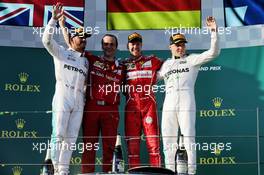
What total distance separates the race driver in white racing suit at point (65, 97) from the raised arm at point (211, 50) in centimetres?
101

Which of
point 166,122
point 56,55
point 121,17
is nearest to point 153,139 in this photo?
point 166,122

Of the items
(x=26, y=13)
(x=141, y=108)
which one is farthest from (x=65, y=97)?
(x=26, y=13)

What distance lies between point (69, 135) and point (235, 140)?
1.95 m

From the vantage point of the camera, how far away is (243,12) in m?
6.38

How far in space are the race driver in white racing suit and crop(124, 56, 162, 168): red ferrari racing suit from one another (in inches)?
18.1

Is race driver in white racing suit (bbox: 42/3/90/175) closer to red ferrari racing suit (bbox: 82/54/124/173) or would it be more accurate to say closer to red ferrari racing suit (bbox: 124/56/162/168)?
red ferrari racing suit (bbox: 82/54/124/173)

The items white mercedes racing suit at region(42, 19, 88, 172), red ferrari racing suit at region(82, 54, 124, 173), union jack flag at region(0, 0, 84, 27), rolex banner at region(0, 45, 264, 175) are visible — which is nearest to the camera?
white mercedes racing suit at region(42, 19, 88, 172)

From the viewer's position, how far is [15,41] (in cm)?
647

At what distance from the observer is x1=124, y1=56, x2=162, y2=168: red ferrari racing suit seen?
17.3 ft

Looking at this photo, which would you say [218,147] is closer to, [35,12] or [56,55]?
[56,55]

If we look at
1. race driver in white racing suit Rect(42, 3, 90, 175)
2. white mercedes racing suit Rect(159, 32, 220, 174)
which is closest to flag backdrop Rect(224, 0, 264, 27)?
white mercedes racing suit Rect(159, 32, 220, 174)

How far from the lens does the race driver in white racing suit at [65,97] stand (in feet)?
16.5

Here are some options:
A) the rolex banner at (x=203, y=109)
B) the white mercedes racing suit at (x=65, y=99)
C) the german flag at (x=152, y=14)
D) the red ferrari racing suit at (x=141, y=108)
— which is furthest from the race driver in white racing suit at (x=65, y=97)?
the german flag at (x=152, y=14)

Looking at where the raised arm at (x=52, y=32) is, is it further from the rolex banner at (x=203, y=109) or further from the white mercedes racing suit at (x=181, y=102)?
the rolex banner at (x=203, y=109)
